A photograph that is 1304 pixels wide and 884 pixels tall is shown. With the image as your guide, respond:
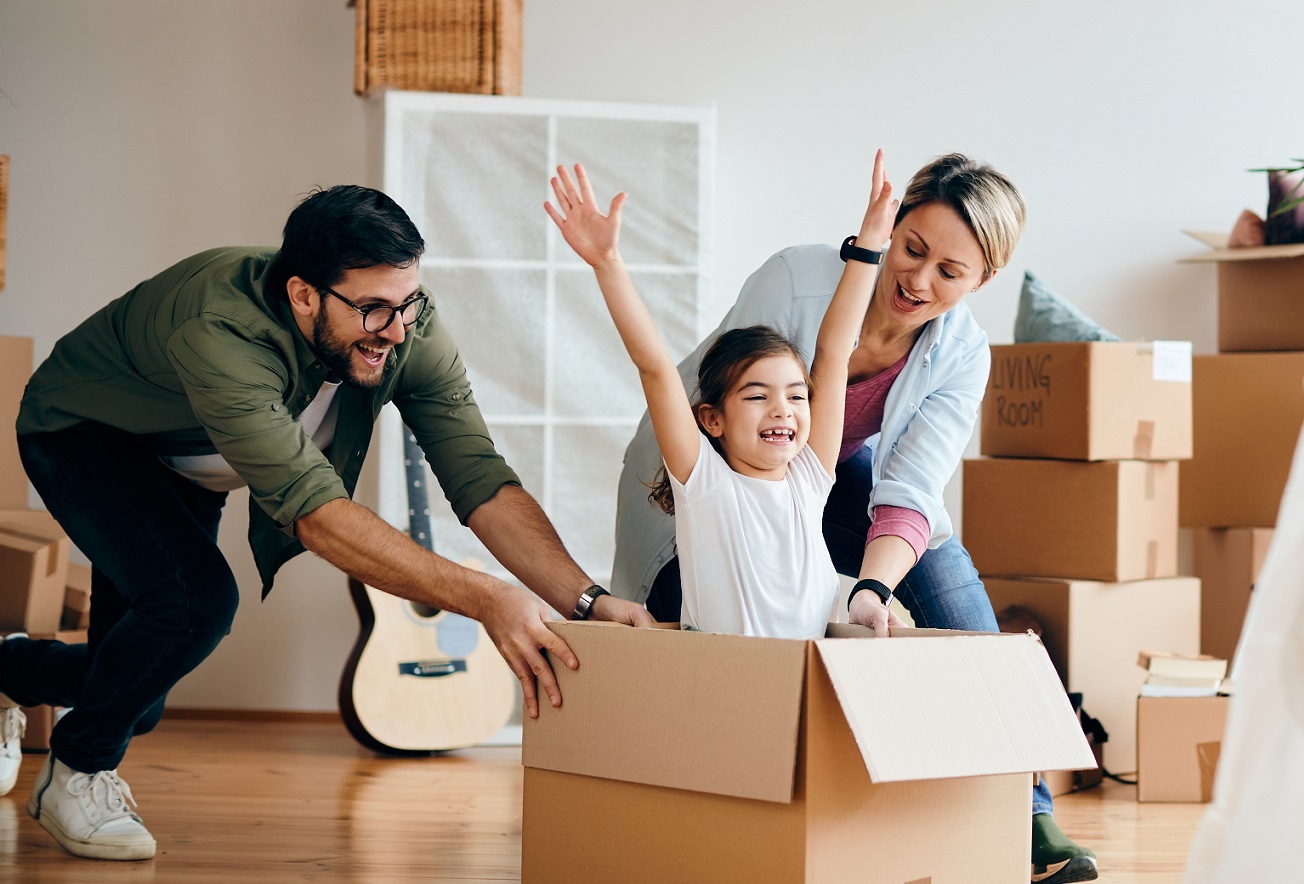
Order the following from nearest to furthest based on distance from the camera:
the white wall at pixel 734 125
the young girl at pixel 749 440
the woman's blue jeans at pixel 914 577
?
the young girl at pixel 749 440
the woman's blue jeans at pixel 914 577
the white wall at pixel 734 125

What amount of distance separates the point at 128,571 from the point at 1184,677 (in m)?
2.01

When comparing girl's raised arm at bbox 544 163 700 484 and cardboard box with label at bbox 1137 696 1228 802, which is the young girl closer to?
girl's raised arm at bbox 544 163 700 484

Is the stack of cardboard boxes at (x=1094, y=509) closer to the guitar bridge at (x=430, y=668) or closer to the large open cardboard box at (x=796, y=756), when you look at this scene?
the guitar bridge at (x=430, y=668)

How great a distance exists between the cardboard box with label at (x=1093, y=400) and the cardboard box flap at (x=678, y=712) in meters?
1.69

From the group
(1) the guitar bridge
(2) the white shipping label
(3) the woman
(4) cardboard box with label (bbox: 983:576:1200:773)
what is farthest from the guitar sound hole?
(2) the white shipping label

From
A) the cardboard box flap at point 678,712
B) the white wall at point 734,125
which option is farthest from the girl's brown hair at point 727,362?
the white wall at point 734,125

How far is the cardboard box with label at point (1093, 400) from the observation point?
2.67m

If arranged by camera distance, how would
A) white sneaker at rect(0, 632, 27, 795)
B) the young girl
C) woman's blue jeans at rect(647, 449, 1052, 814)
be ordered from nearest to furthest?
1. the young girl
2. woman's blue jeans at rect(647, 449, 1052, 814)
3. white sneaker at rect(0, 632, 27, 795)

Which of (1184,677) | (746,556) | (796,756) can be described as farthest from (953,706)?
(1184,677)

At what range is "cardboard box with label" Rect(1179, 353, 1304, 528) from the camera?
2.99m

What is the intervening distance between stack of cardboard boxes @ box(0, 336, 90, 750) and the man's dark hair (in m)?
1.32

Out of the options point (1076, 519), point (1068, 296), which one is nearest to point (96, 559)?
point (1076, 519)

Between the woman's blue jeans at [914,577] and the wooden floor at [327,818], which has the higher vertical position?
the woman's blue jeans at [914,577]

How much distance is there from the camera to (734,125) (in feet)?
10.8
